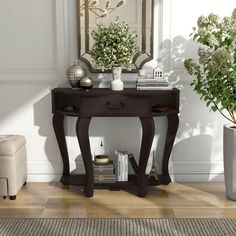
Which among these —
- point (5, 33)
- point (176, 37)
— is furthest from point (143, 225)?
point (5, 33)

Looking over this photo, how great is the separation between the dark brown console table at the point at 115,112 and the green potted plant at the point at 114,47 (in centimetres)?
18

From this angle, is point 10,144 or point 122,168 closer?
point 10,144

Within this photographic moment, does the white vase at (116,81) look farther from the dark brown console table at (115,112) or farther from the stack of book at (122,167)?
the stack of book at (122,167)

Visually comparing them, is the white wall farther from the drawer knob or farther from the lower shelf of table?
the drawer knob

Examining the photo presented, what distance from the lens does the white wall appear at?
3.54 m

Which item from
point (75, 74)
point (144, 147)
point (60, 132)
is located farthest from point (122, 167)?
point (75, 74)

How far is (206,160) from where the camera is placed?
12.3ft

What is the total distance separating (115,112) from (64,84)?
2.18 feet

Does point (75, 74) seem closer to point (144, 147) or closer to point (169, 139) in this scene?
point (144, 147)

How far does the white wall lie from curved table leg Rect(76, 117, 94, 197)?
18.6 inches

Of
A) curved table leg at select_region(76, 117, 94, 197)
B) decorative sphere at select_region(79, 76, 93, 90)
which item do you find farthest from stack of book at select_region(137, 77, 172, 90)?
curved table leg at select_region(76, 117, 94, 197)

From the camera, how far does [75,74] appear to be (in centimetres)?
338

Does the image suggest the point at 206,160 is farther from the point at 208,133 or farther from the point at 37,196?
the point at 37,196

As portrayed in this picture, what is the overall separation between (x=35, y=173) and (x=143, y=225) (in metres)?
1.35
